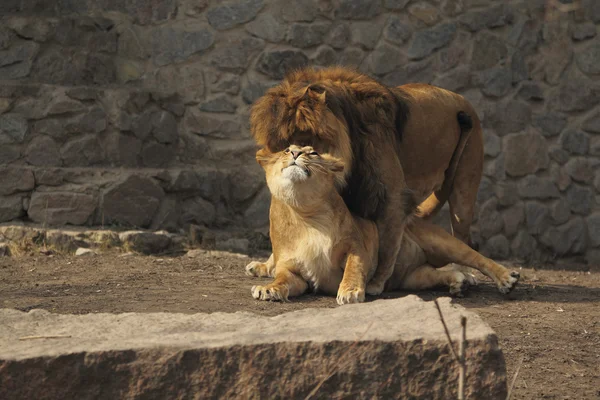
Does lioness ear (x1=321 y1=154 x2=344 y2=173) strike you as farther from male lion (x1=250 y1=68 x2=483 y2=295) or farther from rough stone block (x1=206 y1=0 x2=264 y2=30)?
rough stone block (x1=206 y1=0 x2=264 y2=30)

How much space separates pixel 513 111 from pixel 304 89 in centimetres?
438

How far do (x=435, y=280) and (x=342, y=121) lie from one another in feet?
4.44

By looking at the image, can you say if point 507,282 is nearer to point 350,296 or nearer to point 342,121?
point 350,296

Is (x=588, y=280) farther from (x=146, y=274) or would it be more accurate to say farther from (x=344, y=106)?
(x=146, y=274)

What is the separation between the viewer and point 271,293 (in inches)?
207

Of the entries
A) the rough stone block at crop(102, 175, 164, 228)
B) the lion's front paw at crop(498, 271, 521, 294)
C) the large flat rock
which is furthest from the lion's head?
the rough stone block at crop(102, 175, 164, 228)

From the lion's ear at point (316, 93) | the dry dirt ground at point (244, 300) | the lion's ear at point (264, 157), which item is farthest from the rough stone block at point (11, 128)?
the lion's ear at point (316, 93)

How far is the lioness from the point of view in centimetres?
525

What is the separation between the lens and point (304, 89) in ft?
18.4

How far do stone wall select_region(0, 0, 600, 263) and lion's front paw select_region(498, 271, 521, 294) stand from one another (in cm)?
323

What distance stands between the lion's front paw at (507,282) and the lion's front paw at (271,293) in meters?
1.66

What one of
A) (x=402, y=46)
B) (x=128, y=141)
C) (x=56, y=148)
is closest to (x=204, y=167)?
(x=128, y=141)

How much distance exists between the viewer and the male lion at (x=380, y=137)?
5.46 meters

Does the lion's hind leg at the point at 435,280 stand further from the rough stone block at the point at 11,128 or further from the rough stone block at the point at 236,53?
the rough stone block at the point at 11,128
